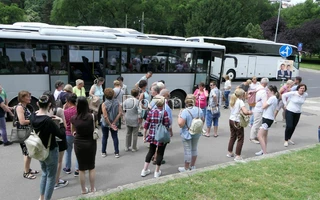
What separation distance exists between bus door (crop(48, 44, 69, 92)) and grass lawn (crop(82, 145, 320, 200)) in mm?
6933

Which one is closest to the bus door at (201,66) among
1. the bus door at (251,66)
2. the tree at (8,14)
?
the bus door at (251,66)

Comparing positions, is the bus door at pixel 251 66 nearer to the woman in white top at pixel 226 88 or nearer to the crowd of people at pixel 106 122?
the woman in white top at pixel 226 88

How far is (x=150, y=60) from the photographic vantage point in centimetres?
1216

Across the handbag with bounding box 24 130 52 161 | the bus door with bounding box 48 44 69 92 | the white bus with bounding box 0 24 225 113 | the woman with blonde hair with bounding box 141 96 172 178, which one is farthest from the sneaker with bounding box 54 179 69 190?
the bus door with bounding box 48 44 69 92

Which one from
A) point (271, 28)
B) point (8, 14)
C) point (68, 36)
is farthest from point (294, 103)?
point (271, 28)

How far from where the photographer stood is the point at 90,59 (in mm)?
11250

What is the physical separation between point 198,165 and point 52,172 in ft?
11.3

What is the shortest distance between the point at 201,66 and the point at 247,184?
8724 mm

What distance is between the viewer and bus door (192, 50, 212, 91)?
13.0 metres

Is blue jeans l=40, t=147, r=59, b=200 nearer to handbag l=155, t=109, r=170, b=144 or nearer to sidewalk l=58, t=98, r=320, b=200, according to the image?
sidewalk l=58, t=98, r=320, b=200

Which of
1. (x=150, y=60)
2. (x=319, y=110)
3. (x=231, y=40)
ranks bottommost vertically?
(x=319, y=110)

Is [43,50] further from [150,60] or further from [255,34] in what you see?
[255,34]

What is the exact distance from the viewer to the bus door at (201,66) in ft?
42.8

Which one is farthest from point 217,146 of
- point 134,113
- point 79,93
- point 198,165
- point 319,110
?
point 319,110
